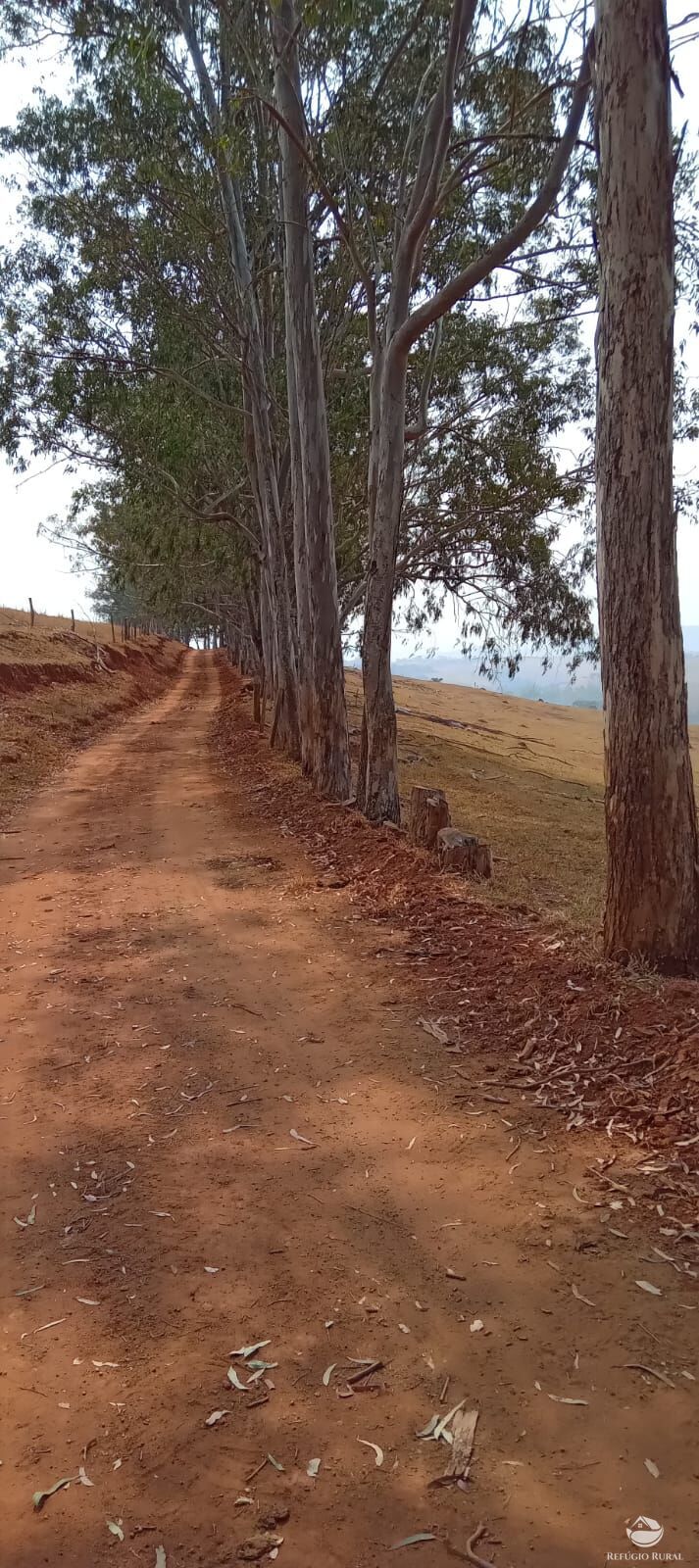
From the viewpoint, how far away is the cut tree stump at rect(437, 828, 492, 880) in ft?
25.0

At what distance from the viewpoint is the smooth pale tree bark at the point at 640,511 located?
4.53 metres

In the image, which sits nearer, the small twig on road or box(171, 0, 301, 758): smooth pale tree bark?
the small twig on road

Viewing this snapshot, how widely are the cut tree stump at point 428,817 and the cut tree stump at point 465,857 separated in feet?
1.44

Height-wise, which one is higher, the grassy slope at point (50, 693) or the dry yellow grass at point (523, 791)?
the grassy slope at point (50, 693)

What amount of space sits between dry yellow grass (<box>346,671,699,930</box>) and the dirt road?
107 inches

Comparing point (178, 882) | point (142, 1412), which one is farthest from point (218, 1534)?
point (178, 882)

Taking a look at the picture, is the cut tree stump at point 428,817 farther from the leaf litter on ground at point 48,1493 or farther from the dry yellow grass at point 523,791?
the leaf litter on ground at point 48,1493

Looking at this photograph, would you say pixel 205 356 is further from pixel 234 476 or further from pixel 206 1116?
pixel 206 1116

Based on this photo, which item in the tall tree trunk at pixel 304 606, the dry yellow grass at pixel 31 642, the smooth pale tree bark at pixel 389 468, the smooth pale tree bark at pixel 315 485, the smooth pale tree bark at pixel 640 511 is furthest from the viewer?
the dry yellow grass at pixel 31 642

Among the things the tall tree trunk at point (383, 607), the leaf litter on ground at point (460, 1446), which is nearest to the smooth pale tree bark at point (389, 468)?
the tall tree trunk at point (383, 607)

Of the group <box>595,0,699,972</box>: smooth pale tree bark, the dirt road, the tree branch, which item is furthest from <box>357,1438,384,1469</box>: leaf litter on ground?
the tree branch

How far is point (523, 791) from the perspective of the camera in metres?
19.8

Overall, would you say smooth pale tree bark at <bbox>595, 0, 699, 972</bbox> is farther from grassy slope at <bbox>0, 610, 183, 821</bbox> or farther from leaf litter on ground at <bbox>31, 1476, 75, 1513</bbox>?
grassy slope at <bbox>0, 610, 183, 821</bbox>

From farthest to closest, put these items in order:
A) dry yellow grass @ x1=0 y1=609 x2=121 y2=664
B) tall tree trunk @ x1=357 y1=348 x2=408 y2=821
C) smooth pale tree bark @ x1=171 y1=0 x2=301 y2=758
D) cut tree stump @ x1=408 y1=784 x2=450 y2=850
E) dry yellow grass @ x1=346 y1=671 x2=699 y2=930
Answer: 1. dry yellow grass @ x1=0 y1=609 x2=121 y2=664
2. smooth pale tree bark @ x1=171 y1=0 x2=301 y2=758
3. tall tree trunk @ x1=357 y1=348 x2=408 y2=821
4. dry yellow grass @ x1=346 y1=671 x2=699 y2=930
5. cut tree stump @ x1=408 y1=784 x2=450 y2=850
